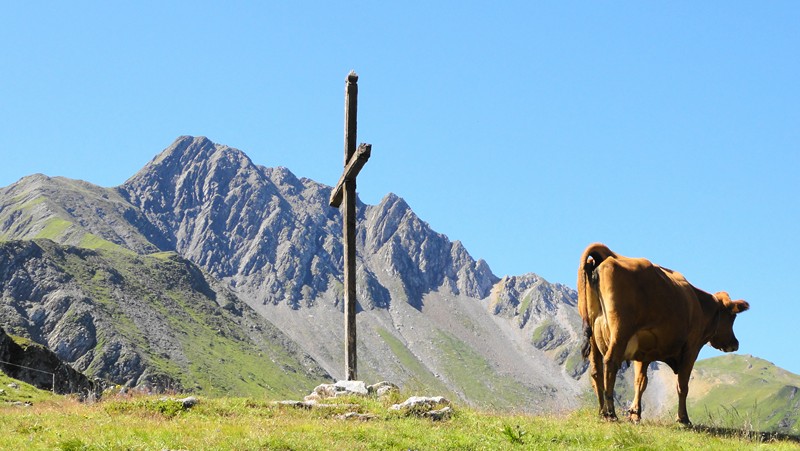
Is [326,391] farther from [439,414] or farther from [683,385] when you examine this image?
[683,385]

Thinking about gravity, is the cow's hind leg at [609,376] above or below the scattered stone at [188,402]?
above

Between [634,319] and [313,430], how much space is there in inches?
336

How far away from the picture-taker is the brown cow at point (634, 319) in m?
18.6

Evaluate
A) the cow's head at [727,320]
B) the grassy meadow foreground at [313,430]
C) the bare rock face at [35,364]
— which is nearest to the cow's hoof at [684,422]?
the grassy meadow foreground at [313,430]

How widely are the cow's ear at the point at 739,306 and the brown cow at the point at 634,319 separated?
153 centimetres

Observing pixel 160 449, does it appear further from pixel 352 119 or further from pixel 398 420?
pixel 352 119

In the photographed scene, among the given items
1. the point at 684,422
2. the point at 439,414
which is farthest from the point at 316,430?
the point at 684,422

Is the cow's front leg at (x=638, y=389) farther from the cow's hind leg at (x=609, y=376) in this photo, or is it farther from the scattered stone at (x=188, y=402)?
the scattered stone at (x=188, y=402)

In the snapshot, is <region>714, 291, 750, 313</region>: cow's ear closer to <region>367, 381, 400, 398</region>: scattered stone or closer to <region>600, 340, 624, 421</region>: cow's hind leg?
<region>600, 340, 624, 421</region>: cow's hind leg

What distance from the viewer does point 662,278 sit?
1958 cm

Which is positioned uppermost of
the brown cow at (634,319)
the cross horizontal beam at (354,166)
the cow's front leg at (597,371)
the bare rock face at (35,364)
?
the cross horizontal beam at (354,166)

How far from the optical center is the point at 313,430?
14.6 meters

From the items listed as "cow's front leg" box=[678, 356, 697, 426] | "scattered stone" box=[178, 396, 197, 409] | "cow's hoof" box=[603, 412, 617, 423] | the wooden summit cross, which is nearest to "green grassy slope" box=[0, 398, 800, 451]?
"scattered stone" box=[178, 396, 197, 409]

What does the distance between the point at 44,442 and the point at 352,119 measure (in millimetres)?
14439
